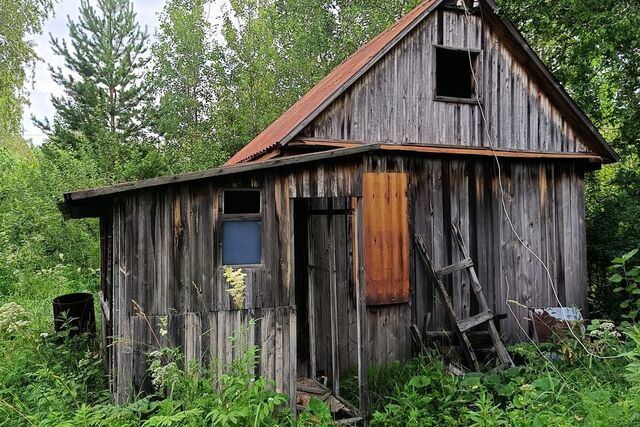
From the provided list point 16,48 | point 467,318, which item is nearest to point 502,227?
point 467,318

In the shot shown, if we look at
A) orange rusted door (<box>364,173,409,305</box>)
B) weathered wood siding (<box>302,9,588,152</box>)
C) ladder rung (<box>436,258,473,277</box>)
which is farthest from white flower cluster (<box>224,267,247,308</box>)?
ladder rung (<box>436,258,473,277</box>)

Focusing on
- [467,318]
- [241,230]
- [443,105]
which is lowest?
[467,318]

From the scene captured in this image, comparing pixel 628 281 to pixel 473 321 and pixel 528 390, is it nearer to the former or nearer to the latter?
pixel 473 321

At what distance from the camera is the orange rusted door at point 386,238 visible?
715 cm

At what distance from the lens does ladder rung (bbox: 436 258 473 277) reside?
7.36 meters

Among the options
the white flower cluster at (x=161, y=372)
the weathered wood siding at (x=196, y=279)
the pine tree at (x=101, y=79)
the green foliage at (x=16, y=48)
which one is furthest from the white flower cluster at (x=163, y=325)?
the pine tree at (x=101, y=79)

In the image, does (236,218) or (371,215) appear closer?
(236,218)

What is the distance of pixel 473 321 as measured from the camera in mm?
7047

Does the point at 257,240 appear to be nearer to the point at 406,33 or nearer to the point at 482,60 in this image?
the point at 406,33

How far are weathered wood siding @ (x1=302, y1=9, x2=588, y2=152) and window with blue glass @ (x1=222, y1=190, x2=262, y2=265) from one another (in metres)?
2.17

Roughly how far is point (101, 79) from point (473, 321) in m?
21.2

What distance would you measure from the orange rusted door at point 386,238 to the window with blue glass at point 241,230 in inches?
89.6

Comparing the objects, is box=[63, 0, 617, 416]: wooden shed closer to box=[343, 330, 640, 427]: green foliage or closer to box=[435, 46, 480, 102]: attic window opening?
box=[435, 46, 480, 102]: attic window opening

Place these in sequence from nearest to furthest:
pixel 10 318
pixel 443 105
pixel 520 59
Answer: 1. pixel 10 318
2. pixel 443 105
3. pixel 520 59
